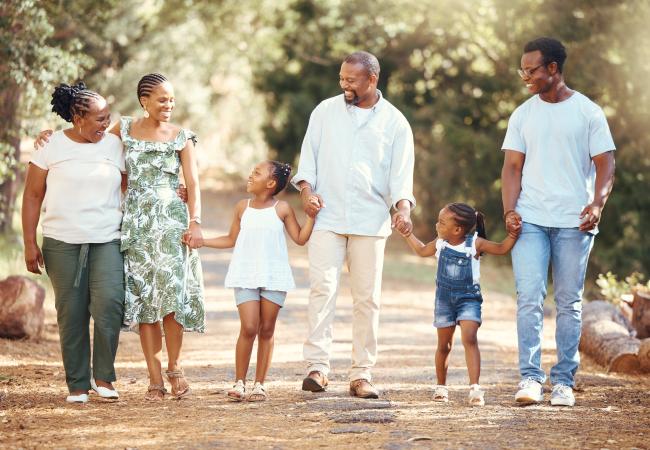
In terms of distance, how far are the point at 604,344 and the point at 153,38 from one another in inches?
699

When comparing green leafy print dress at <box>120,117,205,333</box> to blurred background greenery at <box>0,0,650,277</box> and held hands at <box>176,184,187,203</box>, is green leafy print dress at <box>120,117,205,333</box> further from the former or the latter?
blurred background greenery at <box>0,0,650,277</box>

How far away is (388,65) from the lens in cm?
2562

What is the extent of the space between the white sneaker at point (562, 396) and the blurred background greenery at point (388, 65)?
7.41 metres

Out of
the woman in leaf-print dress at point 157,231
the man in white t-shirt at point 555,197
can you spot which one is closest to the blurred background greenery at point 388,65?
the woman in leaf-print dress at point 157,231

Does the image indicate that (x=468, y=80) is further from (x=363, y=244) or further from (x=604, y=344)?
(x=363, y=244)

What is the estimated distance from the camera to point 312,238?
724 centimetres

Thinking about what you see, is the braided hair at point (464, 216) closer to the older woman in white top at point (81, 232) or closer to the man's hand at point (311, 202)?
the man's hand at point (311, 202)

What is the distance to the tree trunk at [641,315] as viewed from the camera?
34.2ft

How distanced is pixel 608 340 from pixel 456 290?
10.1 feet

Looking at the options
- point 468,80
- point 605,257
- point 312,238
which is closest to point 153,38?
point 468,80

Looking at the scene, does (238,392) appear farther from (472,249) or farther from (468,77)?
(468,77)

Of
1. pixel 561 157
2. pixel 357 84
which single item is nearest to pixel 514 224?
pixel 561 157

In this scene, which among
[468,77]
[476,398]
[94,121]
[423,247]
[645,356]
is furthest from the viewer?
[468,77]

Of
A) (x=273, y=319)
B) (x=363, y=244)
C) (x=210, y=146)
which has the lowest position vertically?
(x=273, y=319)
